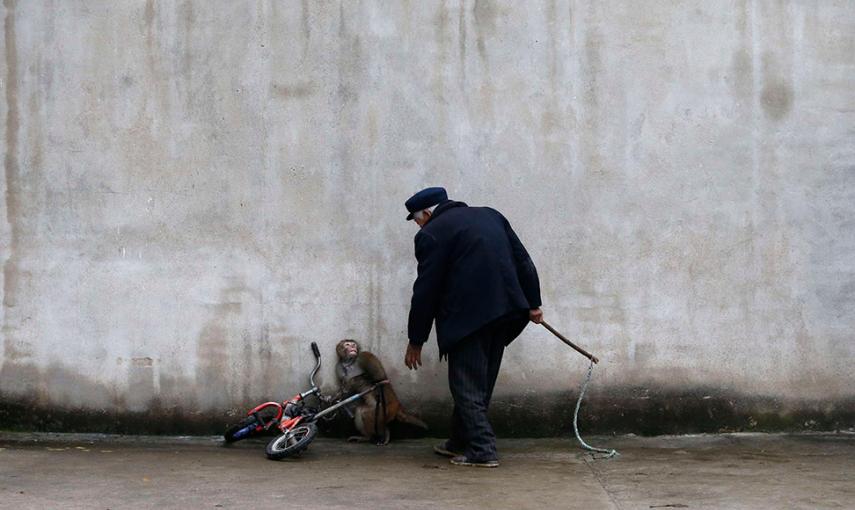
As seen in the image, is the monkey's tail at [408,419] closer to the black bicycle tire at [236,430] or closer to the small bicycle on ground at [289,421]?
the small bicycle on ground at [289,421]

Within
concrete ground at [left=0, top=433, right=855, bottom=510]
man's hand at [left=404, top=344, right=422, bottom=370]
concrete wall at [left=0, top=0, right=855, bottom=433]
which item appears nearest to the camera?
concrete ground at [left=0, top=433, right=855, bottom=510]

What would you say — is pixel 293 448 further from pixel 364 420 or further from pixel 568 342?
pixel 568 342

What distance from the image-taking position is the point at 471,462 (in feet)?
21.7

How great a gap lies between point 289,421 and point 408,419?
766 millimetres

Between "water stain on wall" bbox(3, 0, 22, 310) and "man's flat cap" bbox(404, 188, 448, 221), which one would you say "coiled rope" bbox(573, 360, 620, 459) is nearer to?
"man's flat cap" bbox(404, 188, 448, 221)

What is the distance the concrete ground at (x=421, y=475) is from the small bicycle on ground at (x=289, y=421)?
0.09 m

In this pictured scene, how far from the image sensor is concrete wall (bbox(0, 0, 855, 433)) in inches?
287

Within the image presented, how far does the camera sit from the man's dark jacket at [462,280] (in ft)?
21.5

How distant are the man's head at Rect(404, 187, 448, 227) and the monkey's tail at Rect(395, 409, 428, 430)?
1.22 metres

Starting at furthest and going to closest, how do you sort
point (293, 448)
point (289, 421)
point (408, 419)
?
point (408, 419) → point (289, 421) → point (293, 448)

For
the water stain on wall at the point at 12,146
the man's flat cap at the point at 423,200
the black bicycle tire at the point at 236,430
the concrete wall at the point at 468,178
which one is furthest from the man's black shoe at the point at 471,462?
the water stain on wall at the point at 12,146

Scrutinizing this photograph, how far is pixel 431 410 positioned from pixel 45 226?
2.72 m

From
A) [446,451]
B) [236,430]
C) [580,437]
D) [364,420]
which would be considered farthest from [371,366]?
[580,437]

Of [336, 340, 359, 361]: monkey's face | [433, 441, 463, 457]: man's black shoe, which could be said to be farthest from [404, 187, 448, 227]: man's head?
[433, 441, 463, 457]: man's black shoe
